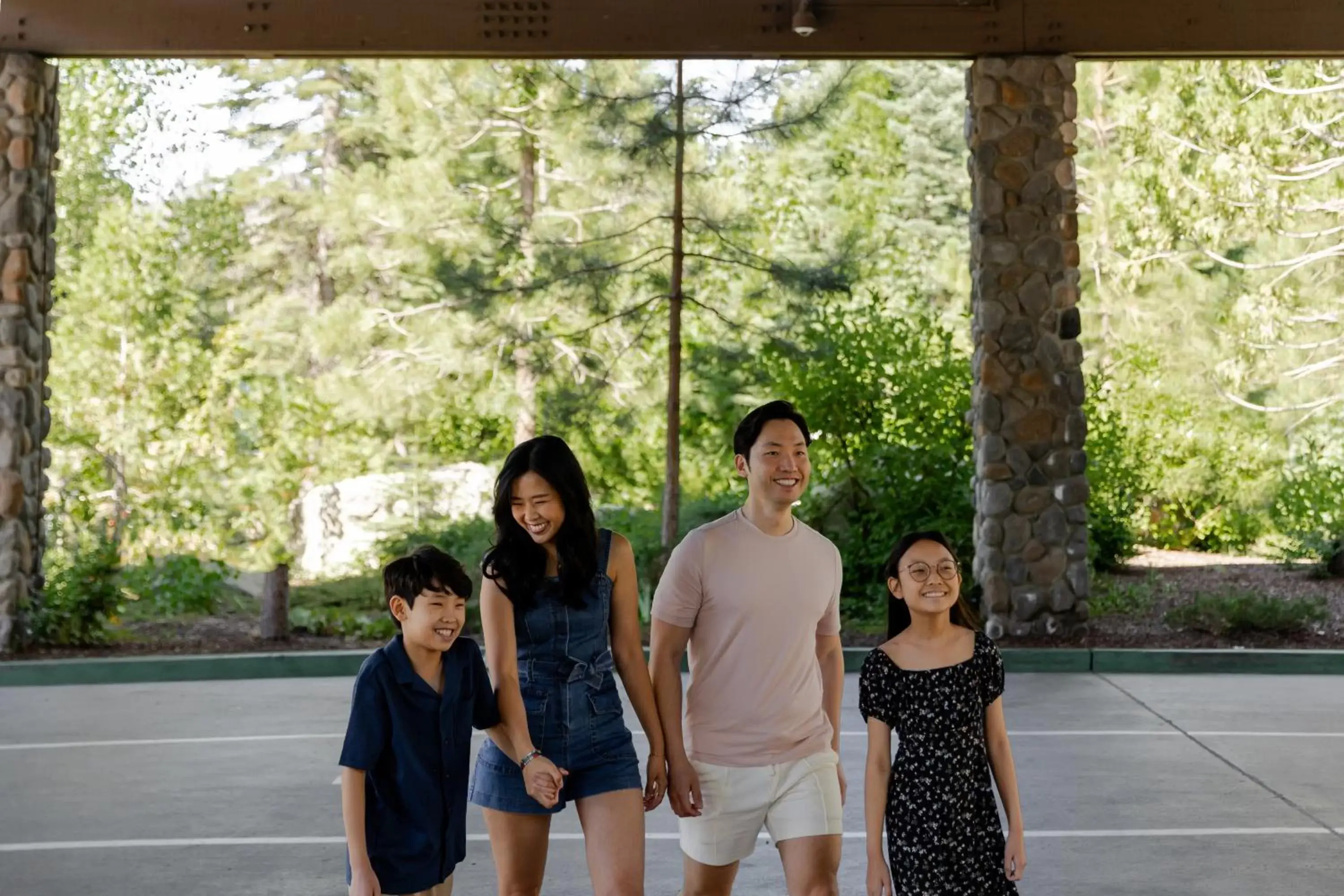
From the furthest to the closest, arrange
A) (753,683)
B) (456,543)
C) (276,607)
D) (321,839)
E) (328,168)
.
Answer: (328,168), (456,543), (276,607), (321,839), (753,683)

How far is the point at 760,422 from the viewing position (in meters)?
4.25

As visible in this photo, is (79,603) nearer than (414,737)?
No

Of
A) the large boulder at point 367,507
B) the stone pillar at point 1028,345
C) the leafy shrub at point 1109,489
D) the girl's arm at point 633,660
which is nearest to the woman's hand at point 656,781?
the girl's arm at point 633,660

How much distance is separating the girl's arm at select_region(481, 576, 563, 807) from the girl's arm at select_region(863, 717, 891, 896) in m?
0.72

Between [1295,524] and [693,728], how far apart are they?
1301cm

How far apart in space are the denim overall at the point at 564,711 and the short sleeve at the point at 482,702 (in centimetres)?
7

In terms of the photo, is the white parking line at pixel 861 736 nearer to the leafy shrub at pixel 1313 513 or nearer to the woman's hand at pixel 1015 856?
the woman's hand at pixel 1015 856

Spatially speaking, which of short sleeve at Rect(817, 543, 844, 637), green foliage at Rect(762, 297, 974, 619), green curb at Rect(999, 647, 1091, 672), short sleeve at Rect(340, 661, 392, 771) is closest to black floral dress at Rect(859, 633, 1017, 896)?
short sleeve at Rect(817, 543, 844, 637)

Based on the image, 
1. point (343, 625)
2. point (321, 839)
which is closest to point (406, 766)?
point (321, 839)

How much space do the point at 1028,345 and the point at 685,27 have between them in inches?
126

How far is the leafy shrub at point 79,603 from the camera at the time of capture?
11781 mm

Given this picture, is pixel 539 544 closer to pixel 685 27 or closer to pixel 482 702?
pixel 482 702

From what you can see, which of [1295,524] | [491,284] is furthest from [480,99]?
[1295,524]

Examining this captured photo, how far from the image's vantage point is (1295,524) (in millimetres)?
15898
